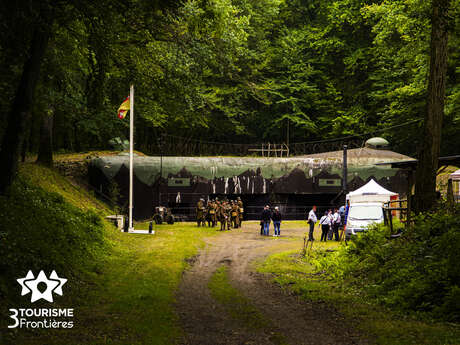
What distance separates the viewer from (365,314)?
11.9 metres

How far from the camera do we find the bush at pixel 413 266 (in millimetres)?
11672

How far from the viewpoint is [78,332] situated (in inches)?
380

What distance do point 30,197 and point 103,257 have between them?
12.0 feet

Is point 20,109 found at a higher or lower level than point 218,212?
higher

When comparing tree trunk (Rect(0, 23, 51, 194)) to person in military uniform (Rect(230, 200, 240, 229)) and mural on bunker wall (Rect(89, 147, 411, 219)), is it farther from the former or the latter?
mural on bunker wall (Rect(89, 147, 411, 219))

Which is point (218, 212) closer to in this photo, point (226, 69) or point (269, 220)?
point (269, 220)

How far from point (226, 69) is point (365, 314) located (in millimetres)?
19138

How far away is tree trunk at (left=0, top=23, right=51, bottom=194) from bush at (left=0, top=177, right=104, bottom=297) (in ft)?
3.19

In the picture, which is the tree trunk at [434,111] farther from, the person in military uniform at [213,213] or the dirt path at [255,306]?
the person in military uniform at [213,213]

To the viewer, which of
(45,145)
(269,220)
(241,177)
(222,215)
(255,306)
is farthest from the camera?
(241,177)

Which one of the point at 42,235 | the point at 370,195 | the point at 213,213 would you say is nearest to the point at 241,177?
the point at 213,213

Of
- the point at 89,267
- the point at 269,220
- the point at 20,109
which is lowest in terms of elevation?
the point at 89,267

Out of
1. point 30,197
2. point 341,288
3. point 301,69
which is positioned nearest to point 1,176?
point 30,197

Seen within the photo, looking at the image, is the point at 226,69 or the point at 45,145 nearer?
the point at 45,145
